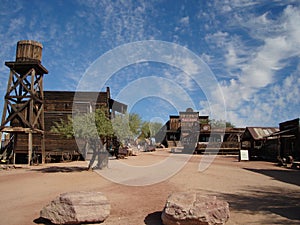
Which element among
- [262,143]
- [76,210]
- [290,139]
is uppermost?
[290,139]

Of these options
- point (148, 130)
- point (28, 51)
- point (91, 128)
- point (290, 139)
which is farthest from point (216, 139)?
point (148, 130)

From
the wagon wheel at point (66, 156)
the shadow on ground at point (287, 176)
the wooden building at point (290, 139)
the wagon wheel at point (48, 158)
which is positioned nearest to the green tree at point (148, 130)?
the wagon wheel at point (66, 156)

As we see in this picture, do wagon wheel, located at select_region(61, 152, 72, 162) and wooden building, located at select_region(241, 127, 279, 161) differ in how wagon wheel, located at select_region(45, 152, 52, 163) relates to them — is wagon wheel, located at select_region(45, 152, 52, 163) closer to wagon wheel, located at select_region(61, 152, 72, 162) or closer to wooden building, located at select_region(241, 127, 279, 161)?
wagon wheel, located at select_region(61, 152, 72, 162)

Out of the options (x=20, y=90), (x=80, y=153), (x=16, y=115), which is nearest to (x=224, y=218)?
(x=16, y=115)

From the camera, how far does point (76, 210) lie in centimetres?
655

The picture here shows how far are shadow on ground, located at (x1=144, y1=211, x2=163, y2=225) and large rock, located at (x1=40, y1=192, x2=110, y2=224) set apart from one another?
110 cm

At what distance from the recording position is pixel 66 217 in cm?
652

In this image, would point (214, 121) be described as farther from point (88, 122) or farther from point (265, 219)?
point (265, 219)

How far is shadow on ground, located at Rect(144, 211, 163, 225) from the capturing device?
669 centimetres

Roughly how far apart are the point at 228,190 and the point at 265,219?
13.3 ft

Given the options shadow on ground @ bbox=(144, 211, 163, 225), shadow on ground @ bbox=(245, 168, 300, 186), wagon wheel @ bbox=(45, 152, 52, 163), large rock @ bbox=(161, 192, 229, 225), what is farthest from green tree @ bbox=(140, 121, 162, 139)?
large rock @ bbox=(161, 192, 229, 225)

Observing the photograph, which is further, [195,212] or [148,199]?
[148,199]

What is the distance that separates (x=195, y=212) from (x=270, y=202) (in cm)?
387

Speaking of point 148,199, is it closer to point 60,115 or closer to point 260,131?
point 60,115
